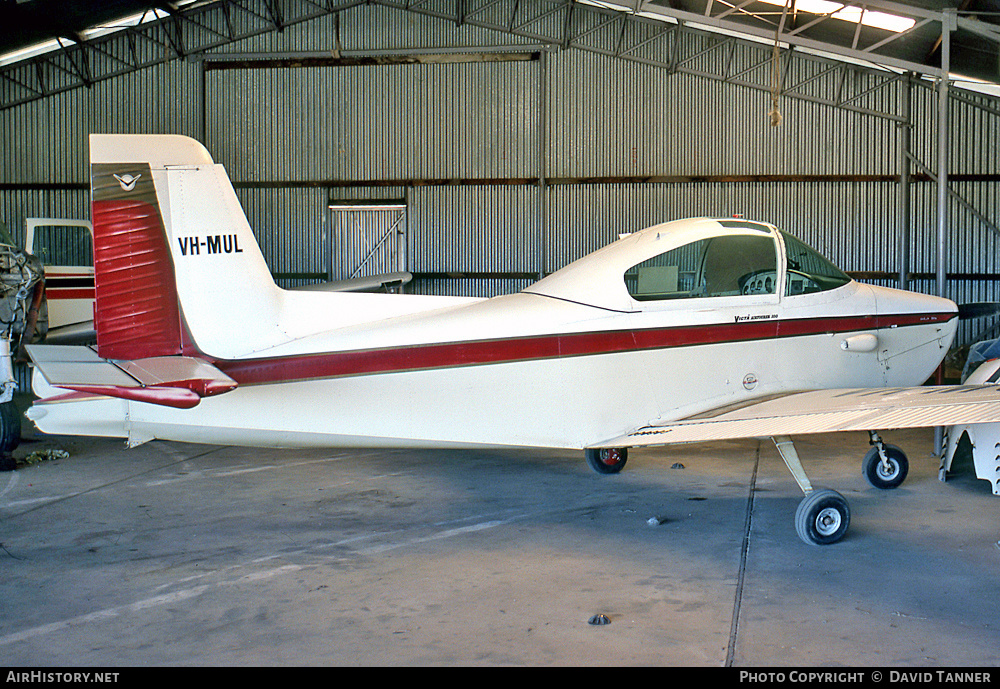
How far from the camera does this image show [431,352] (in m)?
5.81

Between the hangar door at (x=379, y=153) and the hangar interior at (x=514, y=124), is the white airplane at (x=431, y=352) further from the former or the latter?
the hangar door at (x=379, y=153)

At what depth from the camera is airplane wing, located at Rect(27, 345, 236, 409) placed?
4.97m

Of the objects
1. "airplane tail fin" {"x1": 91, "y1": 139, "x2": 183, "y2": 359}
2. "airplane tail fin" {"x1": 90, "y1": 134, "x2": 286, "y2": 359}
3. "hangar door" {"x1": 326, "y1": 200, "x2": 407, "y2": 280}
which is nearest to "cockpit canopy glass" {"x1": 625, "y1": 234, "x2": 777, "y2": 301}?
"airplane tail fin" {"x1": 90, "y1": 134, "x2": 286, "y2": 359}

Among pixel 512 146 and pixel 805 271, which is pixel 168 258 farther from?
pixel 512 146

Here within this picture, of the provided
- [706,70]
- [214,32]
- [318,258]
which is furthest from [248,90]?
[706,70]

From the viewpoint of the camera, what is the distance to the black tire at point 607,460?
8.08 metres

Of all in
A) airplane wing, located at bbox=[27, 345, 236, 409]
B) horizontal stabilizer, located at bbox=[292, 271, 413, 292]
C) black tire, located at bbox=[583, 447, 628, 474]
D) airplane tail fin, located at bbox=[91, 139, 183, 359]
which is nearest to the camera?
airplane wing, located at bbox=[27, 345, 236, 409]

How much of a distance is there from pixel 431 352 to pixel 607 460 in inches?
115

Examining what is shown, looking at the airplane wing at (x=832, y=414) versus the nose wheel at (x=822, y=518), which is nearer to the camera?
the airplane wing at (x=832, y=414)

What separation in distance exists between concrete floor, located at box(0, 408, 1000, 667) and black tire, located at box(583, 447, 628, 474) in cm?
14

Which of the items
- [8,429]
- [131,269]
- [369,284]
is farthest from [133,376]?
[369,284]

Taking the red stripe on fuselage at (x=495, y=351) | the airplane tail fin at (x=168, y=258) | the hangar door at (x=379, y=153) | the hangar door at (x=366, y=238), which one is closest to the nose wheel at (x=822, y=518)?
the red stripe on fuselage at (x=495, y=351)

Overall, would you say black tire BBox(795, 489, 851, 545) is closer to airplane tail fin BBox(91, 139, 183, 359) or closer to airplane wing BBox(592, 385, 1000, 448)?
airplane wing BBox(592, 385, 1000, 448)

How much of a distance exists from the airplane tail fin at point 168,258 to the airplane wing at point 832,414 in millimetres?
2721
